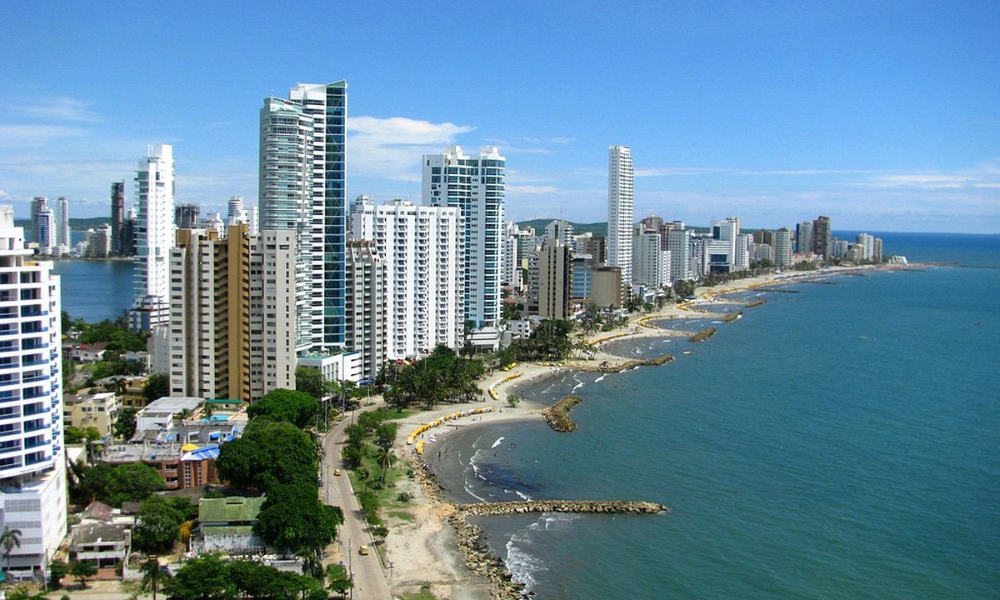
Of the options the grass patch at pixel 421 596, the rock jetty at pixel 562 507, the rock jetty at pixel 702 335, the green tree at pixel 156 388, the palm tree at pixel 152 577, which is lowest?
the grass patch at pixel 421 596

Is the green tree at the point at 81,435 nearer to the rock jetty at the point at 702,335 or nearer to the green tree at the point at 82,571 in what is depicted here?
the green tree at the point at 82,571

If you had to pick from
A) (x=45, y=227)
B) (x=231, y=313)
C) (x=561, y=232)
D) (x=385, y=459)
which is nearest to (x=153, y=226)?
(x=231, y=313)

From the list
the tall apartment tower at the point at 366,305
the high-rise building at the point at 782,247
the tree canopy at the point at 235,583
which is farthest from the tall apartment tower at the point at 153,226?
the high-rise building at the point at 782,247

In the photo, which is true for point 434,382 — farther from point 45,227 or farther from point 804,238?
point 804,238

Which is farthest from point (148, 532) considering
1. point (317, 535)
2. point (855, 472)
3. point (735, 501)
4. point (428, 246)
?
point (428, 246)

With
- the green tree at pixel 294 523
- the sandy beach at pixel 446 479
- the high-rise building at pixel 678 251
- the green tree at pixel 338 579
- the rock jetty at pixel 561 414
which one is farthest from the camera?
the high-rise building at pixel 678 251

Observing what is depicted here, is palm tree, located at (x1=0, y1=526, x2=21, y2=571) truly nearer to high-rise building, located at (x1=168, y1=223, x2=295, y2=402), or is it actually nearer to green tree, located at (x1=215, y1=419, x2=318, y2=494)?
green tree, located at (x1=215, y1=419, x2=318, y2=494)

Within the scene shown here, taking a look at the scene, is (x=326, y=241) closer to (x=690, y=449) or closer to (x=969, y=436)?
(x=690, y=449)
